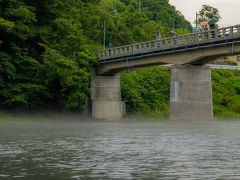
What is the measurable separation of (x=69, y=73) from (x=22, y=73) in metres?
5.24

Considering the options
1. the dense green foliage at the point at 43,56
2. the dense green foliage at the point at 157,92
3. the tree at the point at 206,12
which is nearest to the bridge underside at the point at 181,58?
the dense green foliage at the point at 43,56

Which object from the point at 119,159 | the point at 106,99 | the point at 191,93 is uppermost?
the point at 191,93

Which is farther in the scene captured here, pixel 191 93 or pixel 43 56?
pixel 43 56

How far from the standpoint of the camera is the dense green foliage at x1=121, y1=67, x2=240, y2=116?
67.7m

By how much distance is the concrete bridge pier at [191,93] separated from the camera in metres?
53.4

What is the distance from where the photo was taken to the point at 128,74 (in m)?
73.1

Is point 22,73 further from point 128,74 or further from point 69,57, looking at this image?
point 128,74

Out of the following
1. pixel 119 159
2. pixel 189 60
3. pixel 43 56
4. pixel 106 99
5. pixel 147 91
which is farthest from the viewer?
pixel 147 91

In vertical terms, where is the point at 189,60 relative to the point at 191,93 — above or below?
above

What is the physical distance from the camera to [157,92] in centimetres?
7169

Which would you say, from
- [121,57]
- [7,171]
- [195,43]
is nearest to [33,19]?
[121,57]

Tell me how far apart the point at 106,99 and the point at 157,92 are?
9500mm

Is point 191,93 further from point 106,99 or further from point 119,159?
point 119,159

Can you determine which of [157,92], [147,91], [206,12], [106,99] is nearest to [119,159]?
[106,99]
